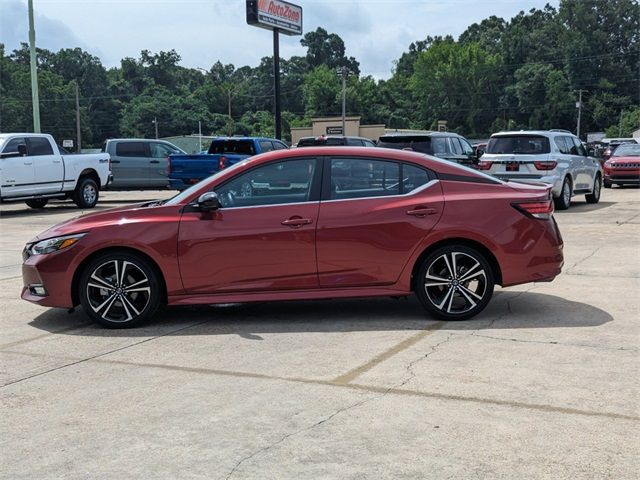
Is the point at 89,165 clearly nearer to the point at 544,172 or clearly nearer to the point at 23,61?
the point at 544,172

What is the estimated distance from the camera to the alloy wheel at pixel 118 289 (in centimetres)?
637

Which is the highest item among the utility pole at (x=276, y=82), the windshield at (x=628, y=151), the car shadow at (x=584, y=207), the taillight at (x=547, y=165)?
the utility pole at (x=276, y=82)

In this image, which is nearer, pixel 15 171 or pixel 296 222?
pixel 296 222

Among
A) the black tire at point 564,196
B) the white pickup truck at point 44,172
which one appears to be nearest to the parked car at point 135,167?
the white pickup truck at point 44,172

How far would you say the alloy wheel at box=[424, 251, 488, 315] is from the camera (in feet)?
21.2

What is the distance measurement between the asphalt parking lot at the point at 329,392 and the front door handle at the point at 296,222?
91 centimetres

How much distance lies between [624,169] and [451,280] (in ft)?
68.2

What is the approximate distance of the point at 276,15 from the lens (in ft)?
112

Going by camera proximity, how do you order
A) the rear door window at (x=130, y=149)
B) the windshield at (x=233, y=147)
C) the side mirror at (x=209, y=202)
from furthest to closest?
the rear door window at (x=130, y=149) → the windshield at (x=233, y=147) → the side mirror at (x=209, y=202)

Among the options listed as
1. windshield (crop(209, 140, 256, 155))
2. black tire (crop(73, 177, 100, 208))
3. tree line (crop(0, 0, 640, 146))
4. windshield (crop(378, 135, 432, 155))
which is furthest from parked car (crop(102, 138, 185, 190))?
tree line (crop(0, 0, 640, 146))

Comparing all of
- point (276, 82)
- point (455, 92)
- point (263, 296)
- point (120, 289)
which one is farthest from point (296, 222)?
point (455, 92)

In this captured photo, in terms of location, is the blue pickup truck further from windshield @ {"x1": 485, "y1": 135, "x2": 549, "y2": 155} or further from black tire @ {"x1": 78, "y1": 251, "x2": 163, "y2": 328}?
black tire @ {"x1": 78, "y1": 251, "x2": 163, "y2": 328}

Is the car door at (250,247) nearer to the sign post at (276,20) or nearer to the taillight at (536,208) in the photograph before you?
the taillight at (536,208)

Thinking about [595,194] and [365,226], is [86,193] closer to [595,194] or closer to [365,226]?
[595,194]
